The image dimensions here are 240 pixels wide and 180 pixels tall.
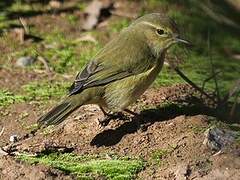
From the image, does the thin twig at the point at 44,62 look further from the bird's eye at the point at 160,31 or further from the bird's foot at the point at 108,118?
the bird's eye at the point at 160,31

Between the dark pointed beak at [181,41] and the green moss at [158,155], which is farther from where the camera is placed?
the dark pointed beak at [181,41]

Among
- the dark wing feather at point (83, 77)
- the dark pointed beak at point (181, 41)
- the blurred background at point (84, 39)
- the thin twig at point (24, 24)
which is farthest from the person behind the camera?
the thin twig at point (24, 24)

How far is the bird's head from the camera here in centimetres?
639

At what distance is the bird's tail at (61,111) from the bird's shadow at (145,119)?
0.32 metres

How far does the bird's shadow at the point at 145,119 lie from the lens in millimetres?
5863

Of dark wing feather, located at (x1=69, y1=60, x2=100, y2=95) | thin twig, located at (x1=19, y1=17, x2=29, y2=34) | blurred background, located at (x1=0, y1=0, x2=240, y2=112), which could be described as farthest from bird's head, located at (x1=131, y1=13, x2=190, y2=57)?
thin twig, located at (x1=19, y1=17, x2=29, y2=34)

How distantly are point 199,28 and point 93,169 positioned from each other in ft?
13.6

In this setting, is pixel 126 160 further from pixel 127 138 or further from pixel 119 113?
pixel 119 113

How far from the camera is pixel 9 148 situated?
5.76 meters

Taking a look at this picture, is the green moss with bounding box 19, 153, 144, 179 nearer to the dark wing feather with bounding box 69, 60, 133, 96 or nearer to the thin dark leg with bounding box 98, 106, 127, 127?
the thin dark leg with bounding box 98, 106, 127, 127

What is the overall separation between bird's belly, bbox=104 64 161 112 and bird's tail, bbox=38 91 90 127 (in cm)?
27

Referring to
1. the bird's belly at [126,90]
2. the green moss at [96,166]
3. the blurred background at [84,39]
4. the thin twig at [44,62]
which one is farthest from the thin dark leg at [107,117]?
the thin twig at [44,62]

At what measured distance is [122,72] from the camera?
618 centimetres

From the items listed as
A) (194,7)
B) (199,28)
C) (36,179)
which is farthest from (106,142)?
(194,7)
